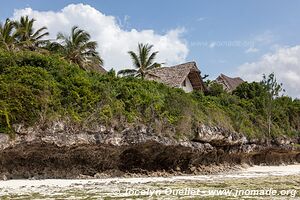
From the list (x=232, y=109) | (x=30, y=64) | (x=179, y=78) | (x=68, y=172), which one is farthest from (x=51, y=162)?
(x=179, y=78)

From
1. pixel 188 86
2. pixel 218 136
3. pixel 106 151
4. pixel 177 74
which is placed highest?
pixel 177 74

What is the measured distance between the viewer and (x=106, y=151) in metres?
21.4

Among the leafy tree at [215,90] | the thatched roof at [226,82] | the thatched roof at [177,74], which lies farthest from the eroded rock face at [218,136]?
the thatched roof at [226,82]

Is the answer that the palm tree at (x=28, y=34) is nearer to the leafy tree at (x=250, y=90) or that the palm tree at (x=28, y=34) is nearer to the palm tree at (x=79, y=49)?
the palm tree at (x=79, y=49)

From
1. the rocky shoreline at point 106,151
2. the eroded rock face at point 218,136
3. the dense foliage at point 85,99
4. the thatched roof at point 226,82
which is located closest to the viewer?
the rocky shoreline at point 106,151

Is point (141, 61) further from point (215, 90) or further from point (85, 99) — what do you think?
point (85, 99)

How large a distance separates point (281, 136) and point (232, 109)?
7.13 m

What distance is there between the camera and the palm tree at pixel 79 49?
118ft

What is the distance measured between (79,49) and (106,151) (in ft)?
57.4

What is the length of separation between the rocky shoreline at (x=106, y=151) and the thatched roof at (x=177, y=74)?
43.8ft

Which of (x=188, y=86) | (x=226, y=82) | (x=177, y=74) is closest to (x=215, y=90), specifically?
(x=188, y=86)

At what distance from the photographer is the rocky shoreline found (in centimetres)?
1862

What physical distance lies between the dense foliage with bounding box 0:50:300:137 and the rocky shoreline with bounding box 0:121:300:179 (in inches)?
23.6

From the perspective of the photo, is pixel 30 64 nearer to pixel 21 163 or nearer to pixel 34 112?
pixel 34 112
